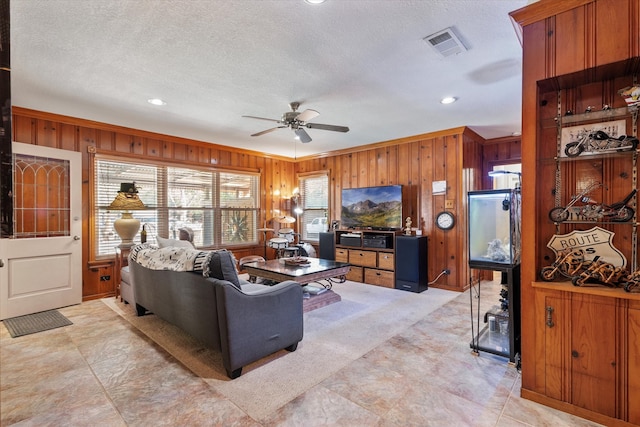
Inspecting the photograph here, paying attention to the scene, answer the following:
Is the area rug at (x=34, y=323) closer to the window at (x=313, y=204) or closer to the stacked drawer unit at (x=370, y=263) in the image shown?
the stacked drawer unit at (x=370, y=263)

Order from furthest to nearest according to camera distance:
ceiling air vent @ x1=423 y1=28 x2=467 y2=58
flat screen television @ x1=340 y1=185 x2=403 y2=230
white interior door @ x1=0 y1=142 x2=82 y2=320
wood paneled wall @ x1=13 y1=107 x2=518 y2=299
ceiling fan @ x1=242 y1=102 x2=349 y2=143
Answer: flat screen television @ x1=340 y1=185 x2=403 y2=230 → wood paneled wall @ x1=13 y1=107 x2=518 y2=299 → white interior door @ x1=0 y1=142 x2=82 y2=320 → ceiling fan @ x1=242 y1=102 x2=349 y2=143 → ceiling air vent @ x1=423 y1=28 x2=467 y2=58

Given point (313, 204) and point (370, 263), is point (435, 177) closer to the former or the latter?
point (370, 263)

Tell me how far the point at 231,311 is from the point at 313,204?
15.8 ft

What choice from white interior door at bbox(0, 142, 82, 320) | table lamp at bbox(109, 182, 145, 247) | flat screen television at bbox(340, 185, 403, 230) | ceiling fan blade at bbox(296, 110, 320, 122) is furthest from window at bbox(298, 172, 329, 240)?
white interior door at bbox(0, 142, 82, 320)

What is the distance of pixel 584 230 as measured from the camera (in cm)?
195

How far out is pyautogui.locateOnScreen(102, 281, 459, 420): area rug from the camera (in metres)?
2.10

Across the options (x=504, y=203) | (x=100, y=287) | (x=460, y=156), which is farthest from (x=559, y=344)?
(x=100, y=287)

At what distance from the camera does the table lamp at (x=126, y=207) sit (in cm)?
408

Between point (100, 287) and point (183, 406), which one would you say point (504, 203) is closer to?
point (183, 406)

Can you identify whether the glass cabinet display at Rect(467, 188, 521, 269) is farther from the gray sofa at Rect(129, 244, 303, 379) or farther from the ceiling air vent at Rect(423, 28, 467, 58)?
the gray sofa at Rect(129, 244, 303, 379)

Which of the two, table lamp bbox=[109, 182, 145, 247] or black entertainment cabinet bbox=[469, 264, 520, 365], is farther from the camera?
table lamp bbox=[109, 182, 145, 247]

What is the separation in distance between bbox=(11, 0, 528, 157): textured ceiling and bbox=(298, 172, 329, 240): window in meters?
2.51

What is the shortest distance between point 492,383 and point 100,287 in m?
4.96

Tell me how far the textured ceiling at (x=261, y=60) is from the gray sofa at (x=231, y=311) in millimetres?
1669
